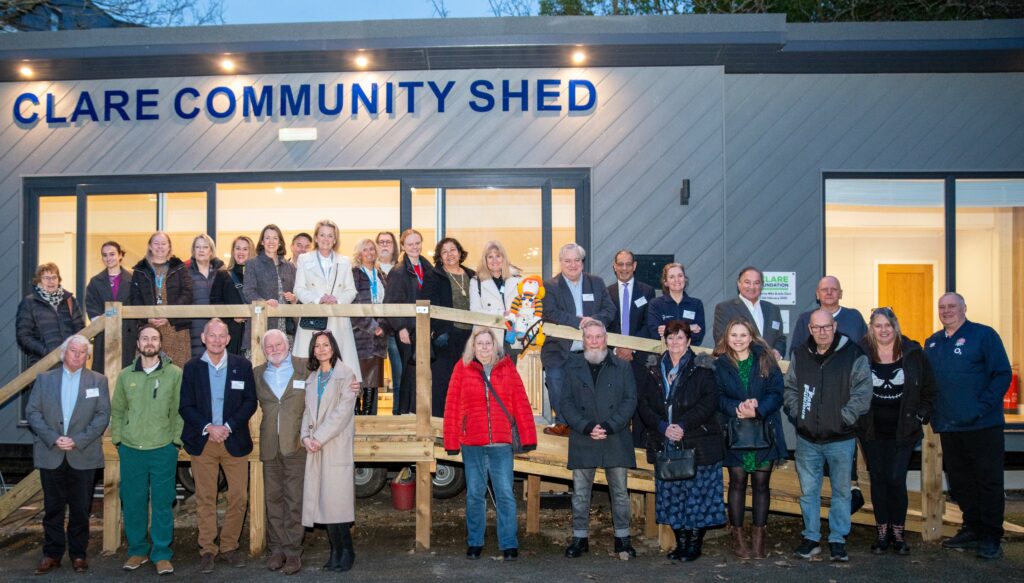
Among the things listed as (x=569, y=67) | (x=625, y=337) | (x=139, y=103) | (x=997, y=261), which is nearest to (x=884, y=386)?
(x=625, y=337)

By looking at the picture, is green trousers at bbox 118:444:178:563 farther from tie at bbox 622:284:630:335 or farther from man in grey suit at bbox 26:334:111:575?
tie at bbox 622:284:630:335

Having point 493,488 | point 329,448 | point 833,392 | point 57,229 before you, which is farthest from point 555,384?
point 57,229

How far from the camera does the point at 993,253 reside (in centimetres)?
946

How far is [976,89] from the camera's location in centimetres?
925

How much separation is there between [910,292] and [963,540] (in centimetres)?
342

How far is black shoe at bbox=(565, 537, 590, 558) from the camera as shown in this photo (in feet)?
22.1

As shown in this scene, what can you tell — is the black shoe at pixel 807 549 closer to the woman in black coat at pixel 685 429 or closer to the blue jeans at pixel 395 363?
the woman in black coat at pixel 685 429

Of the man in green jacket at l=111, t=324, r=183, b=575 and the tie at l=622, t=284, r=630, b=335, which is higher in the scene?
the tie at l=622, t=284, r=630, b=335

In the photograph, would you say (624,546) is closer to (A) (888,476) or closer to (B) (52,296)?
(A) (888,476)

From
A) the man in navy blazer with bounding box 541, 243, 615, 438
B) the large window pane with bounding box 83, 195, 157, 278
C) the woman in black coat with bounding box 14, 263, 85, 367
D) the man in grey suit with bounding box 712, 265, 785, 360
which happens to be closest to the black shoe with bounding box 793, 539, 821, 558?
the man in grey suit with bounding box 712, 265, 785, 360

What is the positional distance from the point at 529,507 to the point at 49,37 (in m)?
6.63

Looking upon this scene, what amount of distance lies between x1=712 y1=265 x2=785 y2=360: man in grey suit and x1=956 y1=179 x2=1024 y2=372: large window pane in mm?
3212

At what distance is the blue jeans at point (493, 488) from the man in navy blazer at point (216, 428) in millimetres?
1665

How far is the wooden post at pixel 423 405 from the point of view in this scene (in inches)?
276
